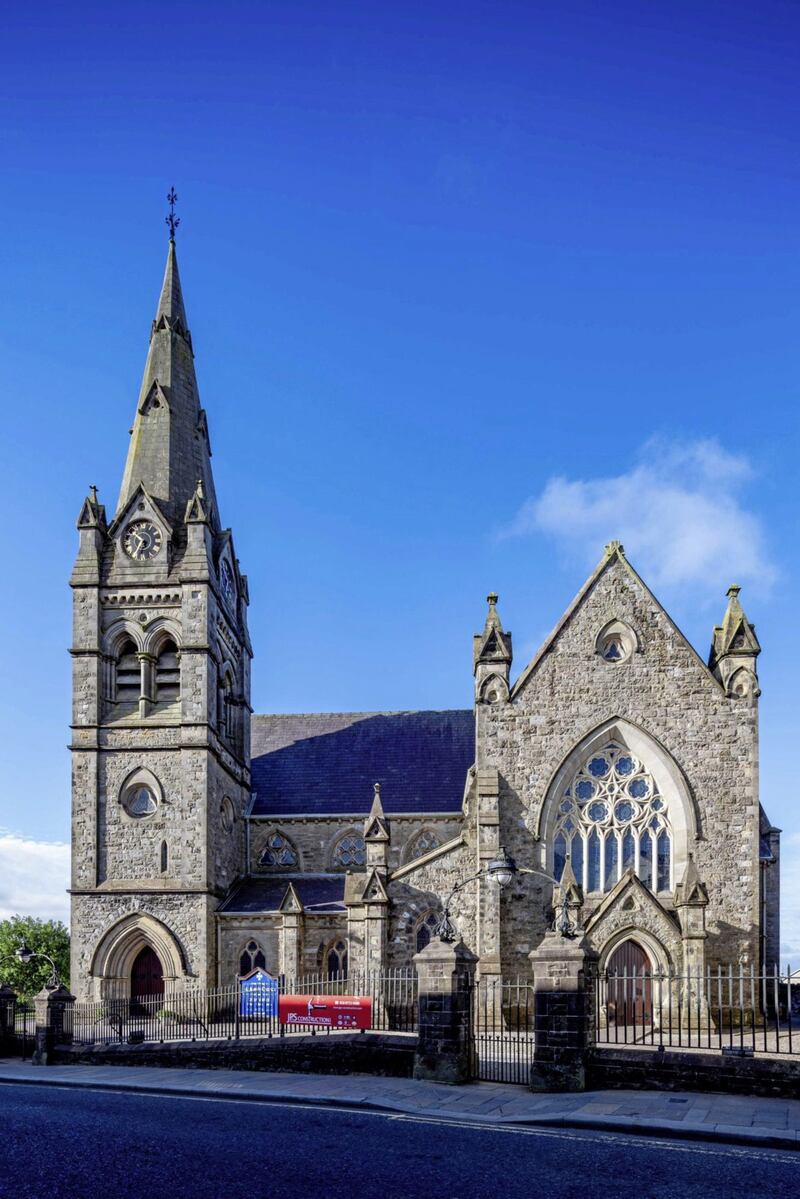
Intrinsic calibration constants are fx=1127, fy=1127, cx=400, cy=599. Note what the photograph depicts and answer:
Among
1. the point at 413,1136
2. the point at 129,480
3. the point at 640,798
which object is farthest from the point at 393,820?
the point at 413,1136

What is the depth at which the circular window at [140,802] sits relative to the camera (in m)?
36.8

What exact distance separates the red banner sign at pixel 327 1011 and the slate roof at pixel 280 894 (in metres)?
9.68

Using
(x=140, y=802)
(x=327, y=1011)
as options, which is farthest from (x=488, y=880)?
(x=140, y=802)

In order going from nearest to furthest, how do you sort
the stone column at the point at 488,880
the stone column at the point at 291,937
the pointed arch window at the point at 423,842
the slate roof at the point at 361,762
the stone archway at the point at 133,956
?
the stone column at the point at 488,880 < the stone archway at the point at 133,956 < the stone column at the point at 291,937 < the pointed arch window at the point at 423,842 < the slate roof at the point at 361,762

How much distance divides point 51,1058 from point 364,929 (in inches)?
366

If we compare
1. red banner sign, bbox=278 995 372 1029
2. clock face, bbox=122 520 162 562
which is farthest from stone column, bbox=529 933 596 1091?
clock face, bbox=122 520 162 562

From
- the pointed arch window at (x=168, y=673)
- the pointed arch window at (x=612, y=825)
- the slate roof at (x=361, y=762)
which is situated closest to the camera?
the pointed arch window at (x=612, y=825)

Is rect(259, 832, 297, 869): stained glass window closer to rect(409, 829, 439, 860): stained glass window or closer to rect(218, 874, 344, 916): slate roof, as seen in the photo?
rect(218, 874, 344, 916): slate roof

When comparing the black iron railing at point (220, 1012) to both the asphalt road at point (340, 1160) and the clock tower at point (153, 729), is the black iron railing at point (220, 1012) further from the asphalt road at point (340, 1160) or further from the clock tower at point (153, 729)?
the asphalt road at point (340, 1160)

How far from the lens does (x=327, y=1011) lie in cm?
2655

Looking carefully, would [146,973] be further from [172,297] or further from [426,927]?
[172,297]

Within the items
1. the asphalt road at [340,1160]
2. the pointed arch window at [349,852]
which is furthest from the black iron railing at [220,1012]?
the asphalt road at [340,1160]

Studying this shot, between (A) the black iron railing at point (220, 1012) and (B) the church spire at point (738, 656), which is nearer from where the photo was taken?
(A) the black iron railing at point (220, 1012)

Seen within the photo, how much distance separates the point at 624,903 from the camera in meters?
29.2
